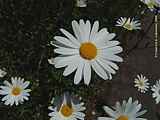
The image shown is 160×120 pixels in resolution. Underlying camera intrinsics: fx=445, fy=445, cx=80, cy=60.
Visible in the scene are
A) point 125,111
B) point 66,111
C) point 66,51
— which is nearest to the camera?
point 66,51

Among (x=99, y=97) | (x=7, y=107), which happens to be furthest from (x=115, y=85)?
(x=7, y=107)

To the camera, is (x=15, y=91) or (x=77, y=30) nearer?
(x=77, y=30)

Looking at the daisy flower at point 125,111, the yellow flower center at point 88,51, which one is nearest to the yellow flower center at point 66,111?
the daisy flower at point 125,111

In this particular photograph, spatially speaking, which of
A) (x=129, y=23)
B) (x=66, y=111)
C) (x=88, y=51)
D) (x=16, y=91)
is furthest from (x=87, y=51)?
(x=129, y=23)

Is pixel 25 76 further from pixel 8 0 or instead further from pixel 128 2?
pixel 128 2

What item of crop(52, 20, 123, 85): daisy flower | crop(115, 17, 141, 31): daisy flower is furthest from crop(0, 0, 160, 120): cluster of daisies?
crop(115, 17, 141, 31): daisy flower

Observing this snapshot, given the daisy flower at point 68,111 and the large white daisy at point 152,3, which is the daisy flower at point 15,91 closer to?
the daisy flower at point 68,111

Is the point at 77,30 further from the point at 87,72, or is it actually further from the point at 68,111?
the point at 68,111
